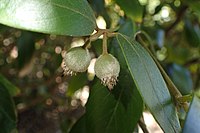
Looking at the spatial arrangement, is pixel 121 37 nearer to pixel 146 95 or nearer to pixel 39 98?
pixel 146 95

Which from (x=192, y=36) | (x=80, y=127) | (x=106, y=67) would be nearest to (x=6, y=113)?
(x=80, y=127)

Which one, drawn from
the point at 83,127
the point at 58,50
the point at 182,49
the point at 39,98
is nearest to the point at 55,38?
the point at 58,50

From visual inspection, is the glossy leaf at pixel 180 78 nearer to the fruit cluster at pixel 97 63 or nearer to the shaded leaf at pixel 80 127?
the shaded leaf at pixel 80 127

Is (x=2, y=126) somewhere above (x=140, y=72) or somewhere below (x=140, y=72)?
below

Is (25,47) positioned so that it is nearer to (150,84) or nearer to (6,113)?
(6,113)

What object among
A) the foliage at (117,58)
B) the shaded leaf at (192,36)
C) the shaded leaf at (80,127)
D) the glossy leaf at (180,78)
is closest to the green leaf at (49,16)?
the foliage at (117,58)
